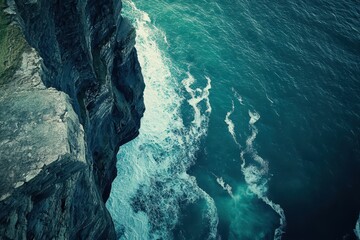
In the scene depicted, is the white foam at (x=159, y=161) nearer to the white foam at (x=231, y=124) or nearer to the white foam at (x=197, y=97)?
the white foam at (x=197, y=97)

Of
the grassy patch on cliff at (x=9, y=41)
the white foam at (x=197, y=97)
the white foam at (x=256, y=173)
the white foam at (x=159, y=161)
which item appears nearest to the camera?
the grassy patch on cliff at (x=9, y=41)

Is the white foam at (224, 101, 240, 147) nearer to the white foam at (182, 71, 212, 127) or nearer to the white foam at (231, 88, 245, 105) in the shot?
the white foam at (231, 88, 245, 105)

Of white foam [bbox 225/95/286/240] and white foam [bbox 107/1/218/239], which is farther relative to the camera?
white foam [bbox 225/95/286/240]

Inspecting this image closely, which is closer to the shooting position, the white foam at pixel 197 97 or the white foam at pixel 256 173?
the white foam at pixel 256 173

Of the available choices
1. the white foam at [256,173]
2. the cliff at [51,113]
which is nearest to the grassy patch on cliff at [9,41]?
the cliff at [51,113]

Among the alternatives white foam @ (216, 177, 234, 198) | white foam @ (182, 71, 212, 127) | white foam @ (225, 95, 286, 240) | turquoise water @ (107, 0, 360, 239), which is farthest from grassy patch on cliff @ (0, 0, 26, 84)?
white foam @ (182, 71, 212, 127)

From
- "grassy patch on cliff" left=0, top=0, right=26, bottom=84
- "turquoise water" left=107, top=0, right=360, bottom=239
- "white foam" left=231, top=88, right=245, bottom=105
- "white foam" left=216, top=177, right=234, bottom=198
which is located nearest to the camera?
"grassy patch on cliff" left=0, top=0, right=26, bottom=84

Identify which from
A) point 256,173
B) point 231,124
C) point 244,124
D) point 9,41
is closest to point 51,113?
point 9,41
